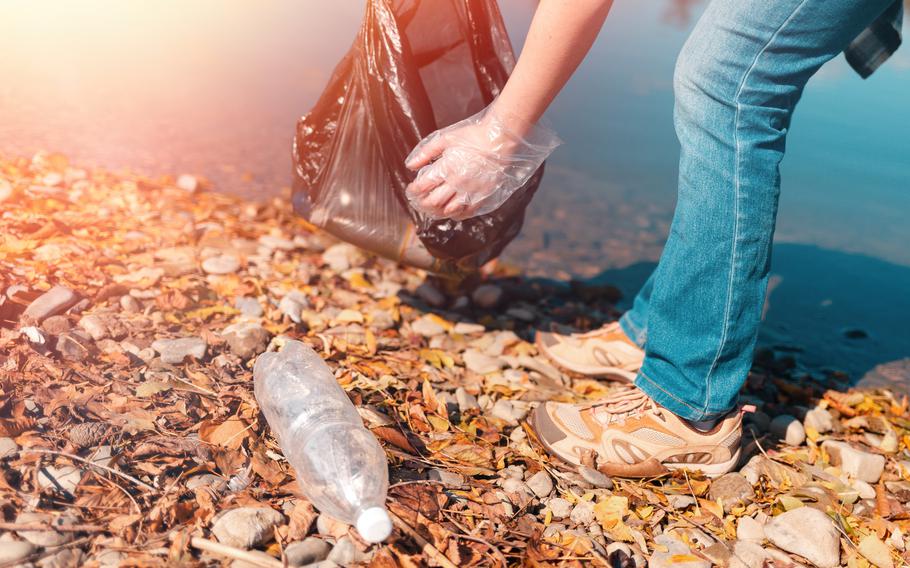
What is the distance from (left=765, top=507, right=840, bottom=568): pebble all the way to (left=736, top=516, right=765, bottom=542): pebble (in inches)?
0.7

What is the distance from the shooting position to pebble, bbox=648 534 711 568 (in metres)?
1.53

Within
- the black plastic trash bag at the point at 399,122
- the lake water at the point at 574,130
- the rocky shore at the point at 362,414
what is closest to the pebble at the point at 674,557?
the rocky shore at the point at 362,414

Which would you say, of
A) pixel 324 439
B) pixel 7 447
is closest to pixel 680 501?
pixel 324 439

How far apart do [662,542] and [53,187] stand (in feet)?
8.87

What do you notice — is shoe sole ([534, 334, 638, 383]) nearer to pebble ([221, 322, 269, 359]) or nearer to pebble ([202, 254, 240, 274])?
pebble ([221, 322, 269, 359])

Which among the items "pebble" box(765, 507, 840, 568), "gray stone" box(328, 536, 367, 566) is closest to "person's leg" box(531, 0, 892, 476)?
"pebble" box(765, 507, 840, 568)

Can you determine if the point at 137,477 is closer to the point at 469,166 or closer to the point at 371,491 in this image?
the point at 371,491

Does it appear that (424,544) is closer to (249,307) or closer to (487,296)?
(249,307)

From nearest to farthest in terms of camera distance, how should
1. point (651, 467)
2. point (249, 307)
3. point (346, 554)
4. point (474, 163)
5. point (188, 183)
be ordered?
point (346, 554)
point (474, 163)
point (651, 467)
point (249, 307)
point (188, 183)

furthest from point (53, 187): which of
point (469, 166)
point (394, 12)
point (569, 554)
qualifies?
point (569, 554)

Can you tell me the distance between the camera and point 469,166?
1.71 metres

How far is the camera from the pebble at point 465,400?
2033 mm

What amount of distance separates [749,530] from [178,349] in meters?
1.59

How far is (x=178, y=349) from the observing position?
195 cm
